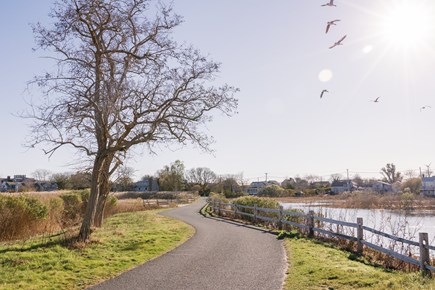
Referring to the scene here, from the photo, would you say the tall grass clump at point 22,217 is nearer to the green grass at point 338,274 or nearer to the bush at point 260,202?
the bush at point 260,202

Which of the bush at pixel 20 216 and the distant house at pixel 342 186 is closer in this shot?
the bush at pixel 20 216

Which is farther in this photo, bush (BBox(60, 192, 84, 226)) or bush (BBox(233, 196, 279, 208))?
bush (BBox(60, 192, 84, 226))

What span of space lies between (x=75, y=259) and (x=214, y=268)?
415 centimetres

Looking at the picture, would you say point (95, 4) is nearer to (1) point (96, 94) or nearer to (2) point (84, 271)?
(1) point (96, 94)

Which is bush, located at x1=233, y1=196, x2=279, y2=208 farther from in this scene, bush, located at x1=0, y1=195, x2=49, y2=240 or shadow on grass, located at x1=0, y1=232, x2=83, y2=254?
shadow on grass, located at x1=0, y1=232, x2=83, y2=254

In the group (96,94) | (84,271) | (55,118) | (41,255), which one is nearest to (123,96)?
(96,94)

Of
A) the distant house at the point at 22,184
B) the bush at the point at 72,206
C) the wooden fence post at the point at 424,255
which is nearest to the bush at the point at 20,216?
the bush at the point at 72,206

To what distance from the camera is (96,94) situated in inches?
576

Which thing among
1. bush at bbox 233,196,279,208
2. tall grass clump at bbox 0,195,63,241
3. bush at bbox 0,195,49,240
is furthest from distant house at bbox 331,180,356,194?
bush at bbox 0,195,49,240

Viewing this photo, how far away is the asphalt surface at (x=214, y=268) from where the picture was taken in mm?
8508

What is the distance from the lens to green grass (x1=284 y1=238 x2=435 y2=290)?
7.53 metres

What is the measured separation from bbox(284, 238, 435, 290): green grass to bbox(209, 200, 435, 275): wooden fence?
0.57m

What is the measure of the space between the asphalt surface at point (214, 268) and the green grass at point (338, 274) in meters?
0.40

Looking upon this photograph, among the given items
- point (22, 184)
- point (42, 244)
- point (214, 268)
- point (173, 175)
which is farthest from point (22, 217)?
point (22, 184)
